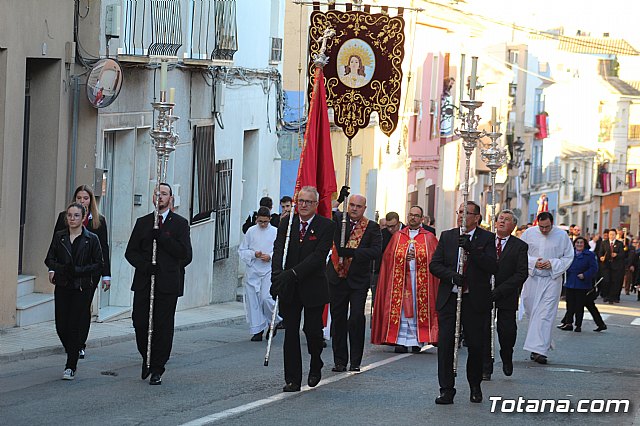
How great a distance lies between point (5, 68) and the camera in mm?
15930

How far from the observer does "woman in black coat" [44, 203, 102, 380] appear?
41.2 feet

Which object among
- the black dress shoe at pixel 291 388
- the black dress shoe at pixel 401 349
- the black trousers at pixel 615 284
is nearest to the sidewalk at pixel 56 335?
the black dress shoe at pixel 401 349

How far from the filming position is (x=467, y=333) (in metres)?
11.9

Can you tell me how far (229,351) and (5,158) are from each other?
3541mm

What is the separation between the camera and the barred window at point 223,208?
24297mm

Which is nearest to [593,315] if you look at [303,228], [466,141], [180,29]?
[180,29]

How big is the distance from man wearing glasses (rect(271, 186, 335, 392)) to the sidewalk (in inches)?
138

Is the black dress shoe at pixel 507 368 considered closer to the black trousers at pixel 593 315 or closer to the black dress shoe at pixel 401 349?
the black dress shoe at pixel 401 349

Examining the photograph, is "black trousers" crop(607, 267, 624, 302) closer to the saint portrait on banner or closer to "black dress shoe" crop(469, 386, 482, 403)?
the saint portrait on banner

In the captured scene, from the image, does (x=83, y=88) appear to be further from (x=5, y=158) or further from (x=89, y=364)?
(x=89, y=364)

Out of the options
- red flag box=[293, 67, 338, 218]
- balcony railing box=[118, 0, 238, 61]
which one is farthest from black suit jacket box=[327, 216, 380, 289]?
balcony railing box=[118, 0, 238, 61]

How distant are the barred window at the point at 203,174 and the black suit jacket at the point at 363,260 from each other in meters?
8.43

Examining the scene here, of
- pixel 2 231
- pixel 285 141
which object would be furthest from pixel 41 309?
pixel 285 141

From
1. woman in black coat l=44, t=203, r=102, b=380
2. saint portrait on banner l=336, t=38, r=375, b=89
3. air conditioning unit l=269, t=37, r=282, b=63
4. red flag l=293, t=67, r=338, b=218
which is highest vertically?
air conditioning unit l=269, t=37, r=282, b=63
